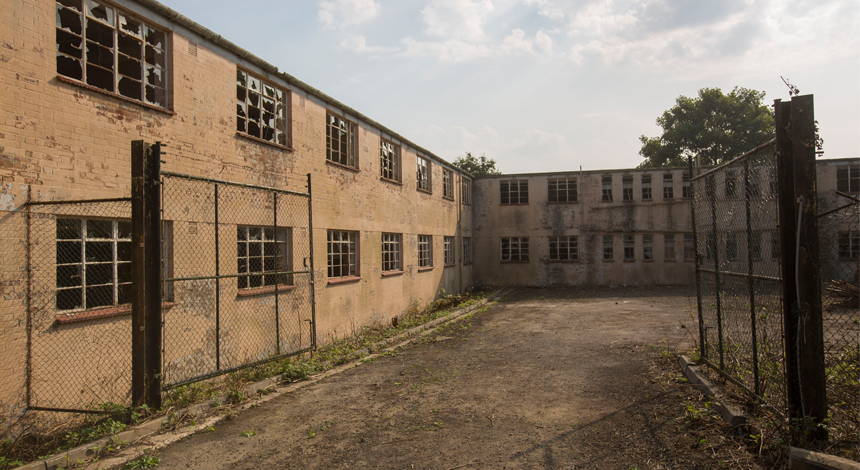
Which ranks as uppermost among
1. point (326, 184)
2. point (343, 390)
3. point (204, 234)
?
point (326, 184)

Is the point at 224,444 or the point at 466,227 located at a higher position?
the point at 466,227

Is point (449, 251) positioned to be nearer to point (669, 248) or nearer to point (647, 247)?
point (647, 247)

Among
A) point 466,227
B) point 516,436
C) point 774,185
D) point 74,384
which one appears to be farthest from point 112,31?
point 466,227

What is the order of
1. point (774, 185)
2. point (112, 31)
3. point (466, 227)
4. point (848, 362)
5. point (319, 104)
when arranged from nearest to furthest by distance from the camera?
1. point (774, 185)
2. point (848, 362)
3. point (112, 31)
4. point (319, 104)
5. point (466, 227)

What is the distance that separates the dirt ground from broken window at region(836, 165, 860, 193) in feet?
63.6

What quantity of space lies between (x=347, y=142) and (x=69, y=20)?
22.9ft

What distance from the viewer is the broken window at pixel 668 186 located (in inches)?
975

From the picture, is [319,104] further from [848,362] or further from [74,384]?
[848,362]

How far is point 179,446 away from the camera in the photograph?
5.26 metres

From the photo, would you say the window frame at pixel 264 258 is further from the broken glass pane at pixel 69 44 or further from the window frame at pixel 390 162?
the window frame at pixel 390 162

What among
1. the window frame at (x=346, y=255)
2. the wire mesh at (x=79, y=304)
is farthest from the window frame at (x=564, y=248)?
the wire mesh at (x=79, y=304)

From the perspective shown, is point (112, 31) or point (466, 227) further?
point (466, 227)

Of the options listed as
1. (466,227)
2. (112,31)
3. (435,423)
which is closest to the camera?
(435,423)

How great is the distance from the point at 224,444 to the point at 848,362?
7557mm
